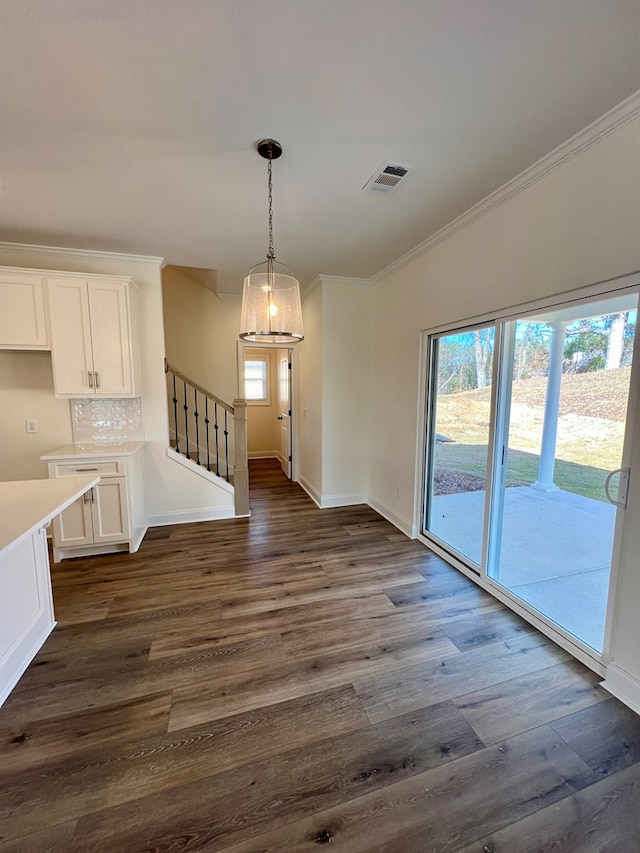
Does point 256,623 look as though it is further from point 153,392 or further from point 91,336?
point 91,336

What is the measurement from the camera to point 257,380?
762cm

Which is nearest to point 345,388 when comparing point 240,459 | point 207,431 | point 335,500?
point 335,500

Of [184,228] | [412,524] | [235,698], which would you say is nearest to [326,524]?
[412,524]

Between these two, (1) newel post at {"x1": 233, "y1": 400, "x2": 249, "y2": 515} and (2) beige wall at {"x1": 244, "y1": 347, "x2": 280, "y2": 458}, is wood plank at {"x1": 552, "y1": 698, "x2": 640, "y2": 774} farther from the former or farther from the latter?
(2) beige wall at {"x1": 244, "y1": 347, "x2": 280, "y2": 458}

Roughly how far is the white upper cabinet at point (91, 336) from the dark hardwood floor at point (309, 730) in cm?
175

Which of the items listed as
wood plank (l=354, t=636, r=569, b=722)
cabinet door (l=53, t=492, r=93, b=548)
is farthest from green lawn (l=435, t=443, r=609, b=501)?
cabinet door (l=53, t=492, r=93, b=548)

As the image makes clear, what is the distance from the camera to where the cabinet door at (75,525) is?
10.0 ft

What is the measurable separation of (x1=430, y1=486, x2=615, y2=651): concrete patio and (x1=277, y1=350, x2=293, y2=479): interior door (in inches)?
144

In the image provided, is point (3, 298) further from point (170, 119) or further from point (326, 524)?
point (326, 524)

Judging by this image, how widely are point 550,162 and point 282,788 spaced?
3339 millimetres

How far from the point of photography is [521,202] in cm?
223

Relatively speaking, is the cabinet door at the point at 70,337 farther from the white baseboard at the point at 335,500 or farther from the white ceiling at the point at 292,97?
the white baseboard at the point at 335,500

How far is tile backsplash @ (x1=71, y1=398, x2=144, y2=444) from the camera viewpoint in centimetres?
351

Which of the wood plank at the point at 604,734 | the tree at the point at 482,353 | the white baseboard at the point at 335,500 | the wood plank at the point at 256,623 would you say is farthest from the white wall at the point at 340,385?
the wood plank at the point at 604,734
